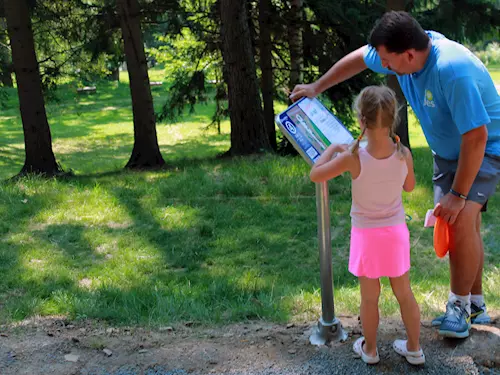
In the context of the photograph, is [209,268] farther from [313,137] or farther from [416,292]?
[313,137]

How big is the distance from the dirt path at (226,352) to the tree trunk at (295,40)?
10016 mm

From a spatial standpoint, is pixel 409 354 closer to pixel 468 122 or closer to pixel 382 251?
pixel 382 251

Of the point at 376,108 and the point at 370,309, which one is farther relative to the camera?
the point at 370,309

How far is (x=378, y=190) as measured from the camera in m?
2.90

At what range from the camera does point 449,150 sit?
3309mm

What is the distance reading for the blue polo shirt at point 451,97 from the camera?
2900mm

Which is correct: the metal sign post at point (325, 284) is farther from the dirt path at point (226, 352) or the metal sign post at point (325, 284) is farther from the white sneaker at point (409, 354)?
the white sneaker at point (409, 354)

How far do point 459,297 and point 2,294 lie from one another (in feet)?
11.4

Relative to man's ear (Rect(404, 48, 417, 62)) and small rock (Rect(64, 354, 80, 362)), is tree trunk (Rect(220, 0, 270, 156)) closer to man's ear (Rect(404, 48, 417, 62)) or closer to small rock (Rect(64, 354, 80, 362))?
small rock (Rect(64, 354, 80, 362))

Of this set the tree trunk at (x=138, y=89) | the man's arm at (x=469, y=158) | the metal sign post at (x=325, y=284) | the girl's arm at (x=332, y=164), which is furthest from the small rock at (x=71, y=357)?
the tree trunk at (x=138, y=89)

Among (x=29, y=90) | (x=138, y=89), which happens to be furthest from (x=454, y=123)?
(x=138, y=89)

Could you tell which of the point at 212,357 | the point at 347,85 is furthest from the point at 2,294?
the point at 347,85

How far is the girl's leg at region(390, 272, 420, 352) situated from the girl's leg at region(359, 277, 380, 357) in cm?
10

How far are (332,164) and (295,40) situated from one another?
10.7m
